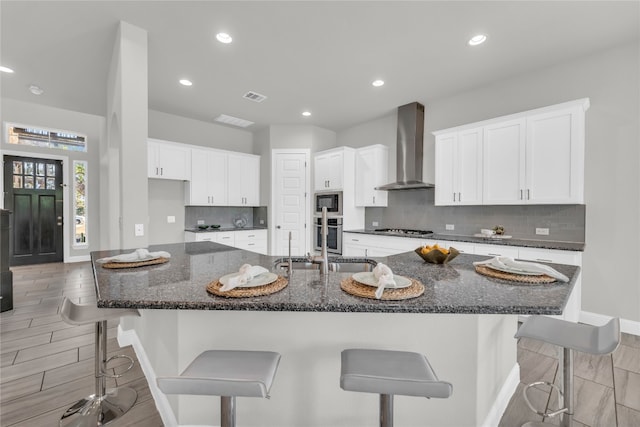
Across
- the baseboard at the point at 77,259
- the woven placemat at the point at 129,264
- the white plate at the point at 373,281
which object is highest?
the white plate at the point at 373,281

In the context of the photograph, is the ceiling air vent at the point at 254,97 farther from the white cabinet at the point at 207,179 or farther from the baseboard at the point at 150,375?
the baseboard at the point at 150,375

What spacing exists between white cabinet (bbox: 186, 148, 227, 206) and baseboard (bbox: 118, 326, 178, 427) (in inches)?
107

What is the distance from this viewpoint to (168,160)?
460cm

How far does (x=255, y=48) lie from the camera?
2934mm

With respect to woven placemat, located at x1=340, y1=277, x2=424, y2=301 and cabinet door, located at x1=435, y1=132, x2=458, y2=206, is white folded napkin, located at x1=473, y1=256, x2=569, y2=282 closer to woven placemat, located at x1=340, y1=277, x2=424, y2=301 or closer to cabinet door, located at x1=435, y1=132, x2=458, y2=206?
woven placemat, located at x1=340, y1=277, x2=424, y2=301

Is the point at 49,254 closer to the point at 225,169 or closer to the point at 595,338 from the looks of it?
the point at 225,169

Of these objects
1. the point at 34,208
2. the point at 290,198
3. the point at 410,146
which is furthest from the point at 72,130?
the point at 410,146

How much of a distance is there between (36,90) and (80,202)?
9.06 feet

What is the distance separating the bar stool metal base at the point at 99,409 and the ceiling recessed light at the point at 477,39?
13.3ft

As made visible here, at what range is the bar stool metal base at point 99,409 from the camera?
1.64 meters

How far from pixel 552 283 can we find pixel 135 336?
3055mm

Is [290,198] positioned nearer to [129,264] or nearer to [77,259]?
[129,264]

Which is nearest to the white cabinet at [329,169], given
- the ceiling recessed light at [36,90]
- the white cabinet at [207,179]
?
the white cabinet at [207,179]

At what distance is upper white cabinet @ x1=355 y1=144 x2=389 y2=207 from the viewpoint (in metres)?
4.79
